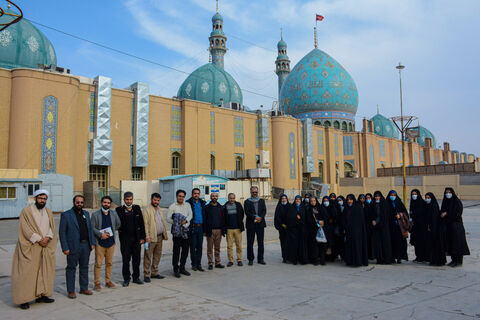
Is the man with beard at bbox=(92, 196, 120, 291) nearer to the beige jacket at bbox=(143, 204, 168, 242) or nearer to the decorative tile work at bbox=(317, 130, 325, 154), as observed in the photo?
the beige jacket at bbox=(143, 204, 168, 242)

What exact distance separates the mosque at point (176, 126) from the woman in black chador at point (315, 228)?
11.4 metres

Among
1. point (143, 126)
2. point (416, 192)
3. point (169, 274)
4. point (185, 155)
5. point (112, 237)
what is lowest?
point (169, 274)

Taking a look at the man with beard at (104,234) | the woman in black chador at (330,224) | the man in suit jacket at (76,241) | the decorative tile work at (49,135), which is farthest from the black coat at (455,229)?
the decorative tile work at (49,135)

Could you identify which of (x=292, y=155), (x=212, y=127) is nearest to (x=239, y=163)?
(x=212, y=127)

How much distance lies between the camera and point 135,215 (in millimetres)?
6066

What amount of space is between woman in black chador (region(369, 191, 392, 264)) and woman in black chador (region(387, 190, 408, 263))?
0.58ft

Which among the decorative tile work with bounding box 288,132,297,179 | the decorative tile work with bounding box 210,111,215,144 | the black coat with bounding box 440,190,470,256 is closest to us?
the black coat with bounding box 440,190,470,256

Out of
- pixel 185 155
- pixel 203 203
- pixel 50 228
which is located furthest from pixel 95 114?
pixel 50 228

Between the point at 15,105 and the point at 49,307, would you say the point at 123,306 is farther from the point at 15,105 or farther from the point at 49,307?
the point at 15,105

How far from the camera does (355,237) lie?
7426mm

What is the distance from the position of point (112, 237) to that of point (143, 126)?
811 inches

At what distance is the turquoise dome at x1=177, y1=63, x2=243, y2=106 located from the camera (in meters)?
35.7

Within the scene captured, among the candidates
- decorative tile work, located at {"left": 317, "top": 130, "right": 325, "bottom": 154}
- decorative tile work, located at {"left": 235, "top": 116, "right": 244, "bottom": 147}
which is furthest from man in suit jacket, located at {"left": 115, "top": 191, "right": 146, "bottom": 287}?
decorative tile work, located at {"left": 317, "top": 130, "right": 325, "bottom": 154}

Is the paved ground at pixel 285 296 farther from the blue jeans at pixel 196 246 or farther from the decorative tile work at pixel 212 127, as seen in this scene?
the decorative tile work at pixel 212 127
